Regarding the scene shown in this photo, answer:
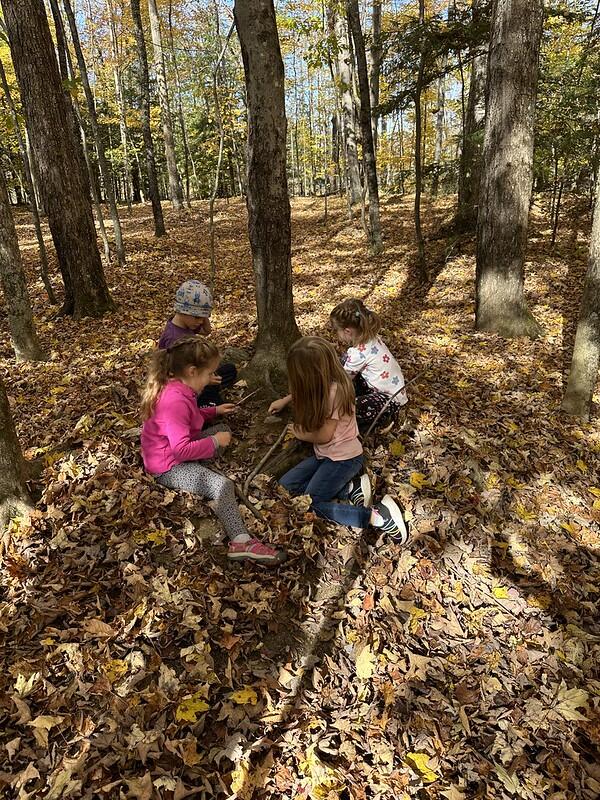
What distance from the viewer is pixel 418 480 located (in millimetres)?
4289

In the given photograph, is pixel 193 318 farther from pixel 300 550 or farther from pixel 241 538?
pixel 300 550

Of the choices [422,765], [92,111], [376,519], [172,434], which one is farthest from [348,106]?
[422,765]

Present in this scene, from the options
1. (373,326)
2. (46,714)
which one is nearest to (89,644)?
(46,714)

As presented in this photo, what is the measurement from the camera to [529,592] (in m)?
3.51

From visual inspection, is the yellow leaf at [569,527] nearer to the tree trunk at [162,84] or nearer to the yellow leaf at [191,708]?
the yellow leaf at [191,708]

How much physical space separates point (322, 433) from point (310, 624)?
1437 mm

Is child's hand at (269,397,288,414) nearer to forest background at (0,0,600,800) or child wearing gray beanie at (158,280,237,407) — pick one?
forest background at (0,0,600,800)

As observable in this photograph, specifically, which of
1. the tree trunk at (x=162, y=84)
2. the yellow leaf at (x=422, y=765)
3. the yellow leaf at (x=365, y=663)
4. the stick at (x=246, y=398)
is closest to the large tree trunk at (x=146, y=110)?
the tree trunk at (x=162, y=84)

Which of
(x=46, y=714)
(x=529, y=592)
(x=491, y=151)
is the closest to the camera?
(x=46, y=714)

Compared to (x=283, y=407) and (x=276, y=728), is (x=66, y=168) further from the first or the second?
(x=276, y=728)

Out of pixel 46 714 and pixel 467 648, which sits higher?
pixel 46 714

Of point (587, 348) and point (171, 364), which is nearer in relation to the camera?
point (171, 364)

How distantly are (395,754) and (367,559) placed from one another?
1.31 meters

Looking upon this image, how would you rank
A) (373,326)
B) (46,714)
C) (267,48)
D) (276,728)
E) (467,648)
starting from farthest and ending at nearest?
(373,326) < (267,48) < (467,648) < (276,728) < (46,714)
